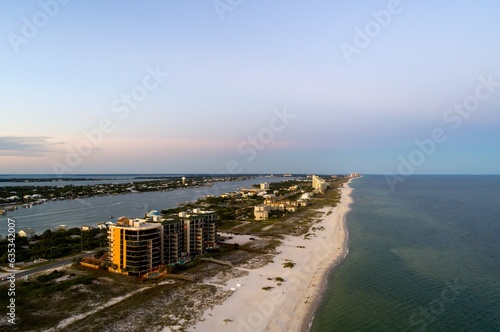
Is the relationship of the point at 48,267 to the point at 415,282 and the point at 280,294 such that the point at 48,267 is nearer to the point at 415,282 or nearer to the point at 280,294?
the point at 280,294

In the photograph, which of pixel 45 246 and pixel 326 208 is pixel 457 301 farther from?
pixel 326 208

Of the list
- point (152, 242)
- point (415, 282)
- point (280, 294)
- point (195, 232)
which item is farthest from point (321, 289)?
point (152, 242)

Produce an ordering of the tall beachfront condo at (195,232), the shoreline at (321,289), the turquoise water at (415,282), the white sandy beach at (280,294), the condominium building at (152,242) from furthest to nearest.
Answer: the tall beachfront condo at (195,232), the condominium building at (152,242), the turquoise water at (415,282), the shoreline at (321,289), the white sandy beach at (280,294)

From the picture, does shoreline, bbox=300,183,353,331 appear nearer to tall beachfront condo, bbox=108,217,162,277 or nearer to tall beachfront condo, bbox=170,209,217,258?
tall beachfront condo, bbox=170,209,217,258

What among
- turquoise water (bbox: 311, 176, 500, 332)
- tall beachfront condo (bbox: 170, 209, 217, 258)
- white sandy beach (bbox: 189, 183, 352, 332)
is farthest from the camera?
tall beachfront condo (bbox: 170, 209, 217, 258)

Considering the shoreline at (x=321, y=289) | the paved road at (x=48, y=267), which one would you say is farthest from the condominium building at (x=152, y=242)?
the shoreline at (x=321, y=289)

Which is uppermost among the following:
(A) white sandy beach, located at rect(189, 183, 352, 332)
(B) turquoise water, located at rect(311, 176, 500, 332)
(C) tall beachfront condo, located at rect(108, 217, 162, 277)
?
(C) tall beachfront condo, located at rect(108, 217, 162, 277)

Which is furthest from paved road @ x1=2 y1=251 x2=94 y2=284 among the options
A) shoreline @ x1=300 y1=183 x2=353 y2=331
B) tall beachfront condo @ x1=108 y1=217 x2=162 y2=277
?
shoreline @ x1=300 y1=183 x2=353 y2=331

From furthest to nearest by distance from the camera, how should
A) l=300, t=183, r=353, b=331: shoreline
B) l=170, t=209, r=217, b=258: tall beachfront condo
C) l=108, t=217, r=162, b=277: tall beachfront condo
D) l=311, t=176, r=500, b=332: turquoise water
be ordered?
l=170, t=209, r=217, b=258: tall beachfront condo, l=108, t=217, r=162, b=277: tall beachfront condo, l=311, t=176, r=500, b=332: turquoise water, l=300, t=183, r=353, b=331: shoreline

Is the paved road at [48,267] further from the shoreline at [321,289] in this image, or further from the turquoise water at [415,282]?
the turquoise water at [415,282]
